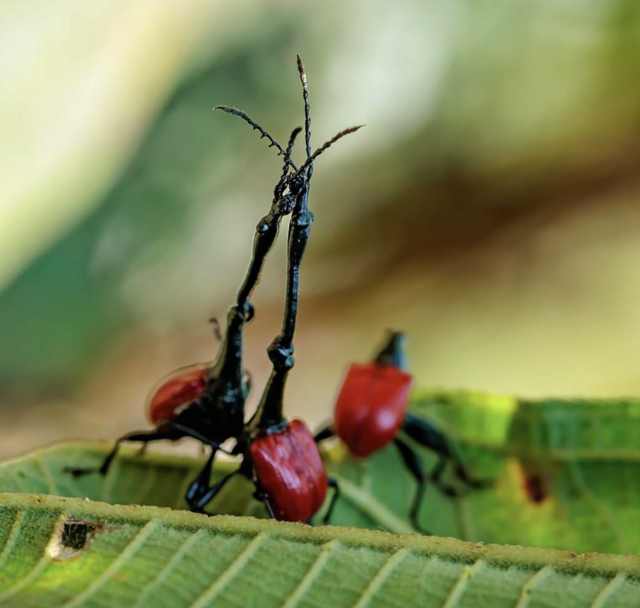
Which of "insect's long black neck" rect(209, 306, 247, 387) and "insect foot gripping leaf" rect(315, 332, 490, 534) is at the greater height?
"insect's long black neck" rect(209, 306, 247, 387)

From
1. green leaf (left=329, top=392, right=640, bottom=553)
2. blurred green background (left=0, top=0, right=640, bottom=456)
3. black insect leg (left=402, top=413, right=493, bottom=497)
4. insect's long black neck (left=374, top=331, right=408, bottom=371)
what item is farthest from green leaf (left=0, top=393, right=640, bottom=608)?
blurred green background (left=0, top=0, right=640, bottom=456)

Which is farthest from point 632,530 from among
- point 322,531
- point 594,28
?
point 594,28

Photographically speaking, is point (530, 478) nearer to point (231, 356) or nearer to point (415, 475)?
point (415, 475)

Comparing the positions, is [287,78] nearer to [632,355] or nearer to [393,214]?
[393,214]

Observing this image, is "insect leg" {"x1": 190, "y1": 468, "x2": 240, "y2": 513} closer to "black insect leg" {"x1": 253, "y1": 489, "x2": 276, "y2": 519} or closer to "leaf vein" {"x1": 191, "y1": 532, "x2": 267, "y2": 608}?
"black insect leg" {"x1": 253, "y1": 489, "x2": 276, "y2": 519}

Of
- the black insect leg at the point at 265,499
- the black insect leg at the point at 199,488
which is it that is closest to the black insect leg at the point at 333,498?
the black insect leg at the point at 265,499
